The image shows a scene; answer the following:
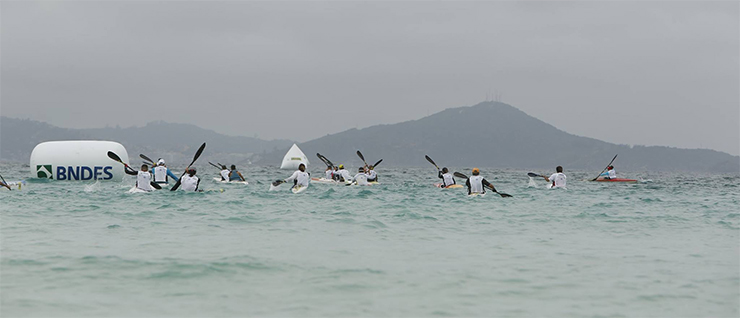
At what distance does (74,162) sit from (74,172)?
0.60m

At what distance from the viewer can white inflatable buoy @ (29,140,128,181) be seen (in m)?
29.6

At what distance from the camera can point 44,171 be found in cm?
2994

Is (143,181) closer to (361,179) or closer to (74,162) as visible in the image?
(74,162)

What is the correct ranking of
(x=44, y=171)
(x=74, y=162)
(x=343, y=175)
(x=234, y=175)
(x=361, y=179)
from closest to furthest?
(x=74, y=162)
(x=44, y=171)
(x=361, y=179)
(x=343, y=175)
(x=234, y=175)

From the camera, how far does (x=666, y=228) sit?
54.5 ft

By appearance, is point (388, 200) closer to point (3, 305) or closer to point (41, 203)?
point (41, 203)

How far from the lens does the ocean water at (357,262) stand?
8.04m

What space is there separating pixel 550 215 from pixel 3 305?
15.9m

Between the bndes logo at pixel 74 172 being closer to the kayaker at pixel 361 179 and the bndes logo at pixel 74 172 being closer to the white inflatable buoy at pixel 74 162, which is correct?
the white inflatable buoy at pixel 74 162

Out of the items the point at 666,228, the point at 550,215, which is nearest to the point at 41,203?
the point at 550,215

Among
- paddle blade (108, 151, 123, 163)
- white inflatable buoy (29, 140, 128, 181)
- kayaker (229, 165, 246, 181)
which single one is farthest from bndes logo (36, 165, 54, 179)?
kayaker (229, 165, 246, 181)

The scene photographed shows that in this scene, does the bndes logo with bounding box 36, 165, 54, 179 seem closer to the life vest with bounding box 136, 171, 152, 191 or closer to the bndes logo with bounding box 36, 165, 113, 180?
the bndes logo with bounding box 36, 165, 113, 180

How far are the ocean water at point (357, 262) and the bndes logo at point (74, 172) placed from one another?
401 inches

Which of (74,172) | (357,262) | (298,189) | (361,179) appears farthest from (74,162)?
(357,262)
